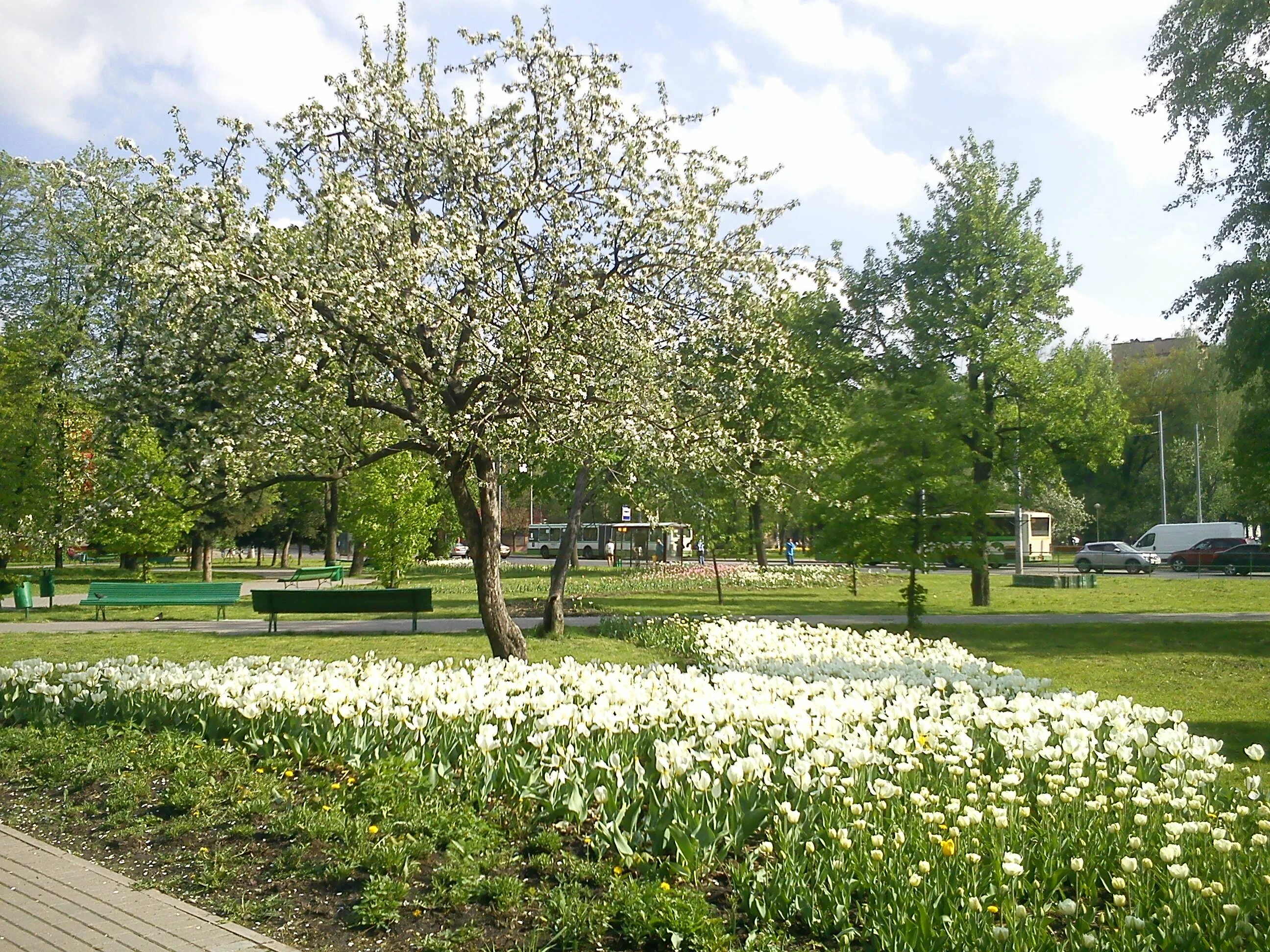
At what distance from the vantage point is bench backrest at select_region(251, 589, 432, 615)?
56.6 feet

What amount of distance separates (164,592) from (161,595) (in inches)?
3.7

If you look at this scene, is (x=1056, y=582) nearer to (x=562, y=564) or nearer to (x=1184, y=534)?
(x=562, y=564)

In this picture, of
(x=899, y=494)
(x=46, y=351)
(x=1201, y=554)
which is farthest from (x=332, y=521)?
(x=1201, y=554)

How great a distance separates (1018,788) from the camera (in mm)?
5570

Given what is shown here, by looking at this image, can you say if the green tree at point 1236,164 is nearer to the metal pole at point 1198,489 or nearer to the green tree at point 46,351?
the green tree at point 46,351

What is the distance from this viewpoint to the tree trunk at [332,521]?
141 ft

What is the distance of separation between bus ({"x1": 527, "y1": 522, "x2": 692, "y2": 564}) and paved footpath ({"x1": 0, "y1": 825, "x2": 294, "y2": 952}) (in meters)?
27.0

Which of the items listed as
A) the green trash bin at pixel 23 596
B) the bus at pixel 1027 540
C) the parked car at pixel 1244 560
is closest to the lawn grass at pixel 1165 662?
the bus at pixel 1027 540

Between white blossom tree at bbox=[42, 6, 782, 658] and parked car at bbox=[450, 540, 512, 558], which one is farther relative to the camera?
parked car at bbox=[450, 540, 512, 558]

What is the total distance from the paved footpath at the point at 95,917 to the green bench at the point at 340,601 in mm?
11786

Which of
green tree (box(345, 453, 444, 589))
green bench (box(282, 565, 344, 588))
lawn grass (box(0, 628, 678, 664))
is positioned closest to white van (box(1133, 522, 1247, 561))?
green bench (box(282, 565, 344, 588))

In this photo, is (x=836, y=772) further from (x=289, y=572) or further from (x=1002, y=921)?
(x=289, y=572)

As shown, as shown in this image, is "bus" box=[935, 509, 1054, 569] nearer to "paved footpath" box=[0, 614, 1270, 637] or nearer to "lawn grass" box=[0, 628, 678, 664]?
"paved footpath" box=[0, 614, 1270, 637]

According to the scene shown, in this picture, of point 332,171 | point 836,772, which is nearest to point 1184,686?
point 836,772
